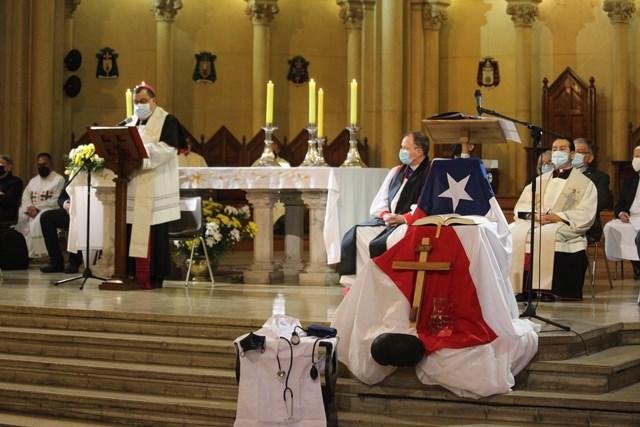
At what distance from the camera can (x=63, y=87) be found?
1633cm

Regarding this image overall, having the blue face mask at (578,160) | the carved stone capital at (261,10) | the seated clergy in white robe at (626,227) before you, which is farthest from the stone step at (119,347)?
the carved stone capital at (261,10)

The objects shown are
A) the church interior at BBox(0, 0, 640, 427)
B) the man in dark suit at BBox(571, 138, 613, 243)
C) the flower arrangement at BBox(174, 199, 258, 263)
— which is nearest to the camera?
the church interior at BBox(0, 0, 640, 427)

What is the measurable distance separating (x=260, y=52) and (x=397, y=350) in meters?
11.1

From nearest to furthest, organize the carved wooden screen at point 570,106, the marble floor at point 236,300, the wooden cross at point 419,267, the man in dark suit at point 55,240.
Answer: the wooden cross at point 419,267 → the marble floor at point 236,300 → the man in dark suit at point 55,240 → the carved wooden screen at point 570,106

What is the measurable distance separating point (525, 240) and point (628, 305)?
43.3 inches

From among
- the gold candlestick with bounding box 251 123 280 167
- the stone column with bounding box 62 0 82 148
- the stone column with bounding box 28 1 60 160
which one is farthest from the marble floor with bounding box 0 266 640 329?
the stone column with bounding box 62 0 82 148

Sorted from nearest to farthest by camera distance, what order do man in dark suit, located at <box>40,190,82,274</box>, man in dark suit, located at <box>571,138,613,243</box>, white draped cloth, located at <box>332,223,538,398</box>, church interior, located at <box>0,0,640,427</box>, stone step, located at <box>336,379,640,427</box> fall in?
1. stone step, located at <box>336,379,640,427</box>
2. white draped cloth, located at <box>332,223,538,398</box>
3. church interior, located at <box>0,0,640,427</box>
4. man in dark suit, located at <box>571,138,613,243</box>
5. man in dark suit, located at <box>40,190,82,274</box>

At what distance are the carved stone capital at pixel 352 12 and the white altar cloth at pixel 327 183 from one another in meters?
6.94

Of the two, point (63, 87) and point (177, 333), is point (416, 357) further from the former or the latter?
point (63, 87)

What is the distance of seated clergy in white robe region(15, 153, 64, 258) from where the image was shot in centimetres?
1184

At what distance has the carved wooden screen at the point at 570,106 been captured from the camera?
15867 millimetres

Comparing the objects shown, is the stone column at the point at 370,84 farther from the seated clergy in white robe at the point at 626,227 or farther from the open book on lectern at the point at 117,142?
the open book on lectern at the point at 117,142

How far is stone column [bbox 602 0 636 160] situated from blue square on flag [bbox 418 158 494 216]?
9396 mm

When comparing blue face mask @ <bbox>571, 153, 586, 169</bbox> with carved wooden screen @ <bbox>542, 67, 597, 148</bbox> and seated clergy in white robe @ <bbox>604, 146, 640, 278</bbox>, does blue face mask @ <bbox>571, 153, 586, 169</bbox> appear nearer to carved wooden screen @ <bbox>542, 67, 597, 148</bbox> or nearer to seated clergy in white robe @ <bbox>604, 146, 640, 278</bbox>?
seated clergy in white robe @ <bbox>604, 146, 640, 278</bbox>
